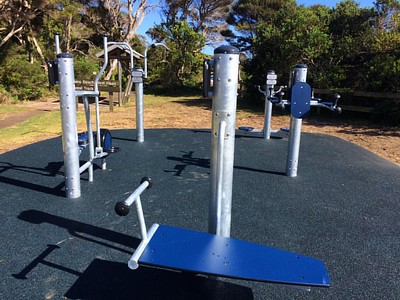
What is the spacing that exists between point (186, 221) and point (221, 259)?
1035 millimetres

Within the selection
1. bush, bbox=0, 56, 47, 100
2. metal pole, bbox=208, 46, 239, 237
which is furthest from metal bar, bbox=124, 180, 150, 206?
bush, bbox=0, 56, 47, 100

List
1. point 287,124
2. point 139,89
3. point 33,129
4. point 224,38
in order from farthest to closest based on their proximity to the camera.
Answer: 1. point 224,38
2. point 287,124
3. point 33,129
4. point 139,89

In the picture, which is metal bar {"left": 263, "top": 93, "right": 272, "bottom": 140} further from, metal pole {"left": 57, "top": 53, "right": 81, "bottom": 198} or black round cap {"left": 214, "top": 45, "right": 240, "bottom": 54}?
black round cap {"left": 214, "top": 45, "right": 240, "bottom": 54}

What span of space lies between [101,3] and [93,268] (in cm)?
2039

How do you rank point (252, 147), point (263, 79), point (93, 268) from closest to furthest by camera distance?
1. point (93, 268)
2. point (252, 147)
3. point (263, 79)

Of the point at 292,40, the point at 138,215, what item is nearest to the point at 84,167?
the point at 138,215

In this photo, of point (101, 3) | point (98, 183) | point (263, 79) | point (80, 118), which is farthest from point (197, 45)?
point (98, 183)

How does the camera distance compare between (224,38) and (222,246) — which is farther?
(224,38)

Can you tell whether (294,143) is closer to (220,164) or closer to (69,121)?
(220,164)

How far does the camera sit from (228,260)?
56.8 inches

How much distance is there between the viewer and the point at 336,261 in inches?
77.6

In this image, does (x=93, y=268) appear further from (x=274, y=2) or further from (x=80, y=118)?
(x=274, y=2)

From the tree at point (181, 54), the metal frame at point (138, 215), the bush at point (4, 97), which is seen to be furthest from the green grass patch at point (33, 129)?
A: the tree at point (181, 54)

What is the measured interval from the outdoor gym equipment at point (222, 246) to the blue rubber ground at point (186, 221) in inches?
11.8
